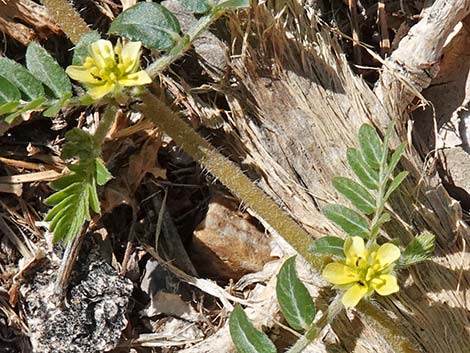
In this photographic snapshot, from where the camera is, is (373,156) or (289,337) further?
(289,337)

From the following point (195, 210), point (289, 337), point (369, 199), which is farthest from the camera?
point (195, 210)

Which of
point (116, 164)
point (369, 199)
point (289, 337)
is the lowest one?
point (289, 337)

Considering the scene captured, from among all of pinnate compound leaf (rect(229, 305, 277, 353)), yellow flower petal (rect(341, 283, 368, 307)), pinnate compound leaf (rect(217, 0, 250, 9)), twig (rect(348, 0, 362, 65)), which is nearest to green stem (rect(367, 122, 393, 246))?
yellow flower petal (rect(341, 283, 368, 307))

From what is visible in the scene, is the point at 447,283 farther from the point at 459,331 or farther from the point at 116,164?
the point at 116,164

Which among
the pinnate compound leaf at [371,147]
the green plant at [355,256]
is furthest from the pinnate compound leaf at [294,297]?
the pinnate compound leaf at [371,147]

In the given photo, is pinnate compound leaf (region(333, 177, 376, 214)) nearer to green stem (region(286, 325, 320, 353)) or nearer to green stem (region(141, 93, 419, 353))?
green stem (region(141, 93, 419, 353))

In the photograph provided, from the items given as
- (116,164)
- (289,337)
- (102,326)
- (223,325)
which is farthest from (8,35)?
(289,337)

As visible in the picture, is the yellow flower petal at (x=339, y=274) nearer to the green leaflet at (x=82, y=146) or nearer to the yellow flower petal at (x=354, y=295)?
the yellow flower petal at (x=354, y=295)
